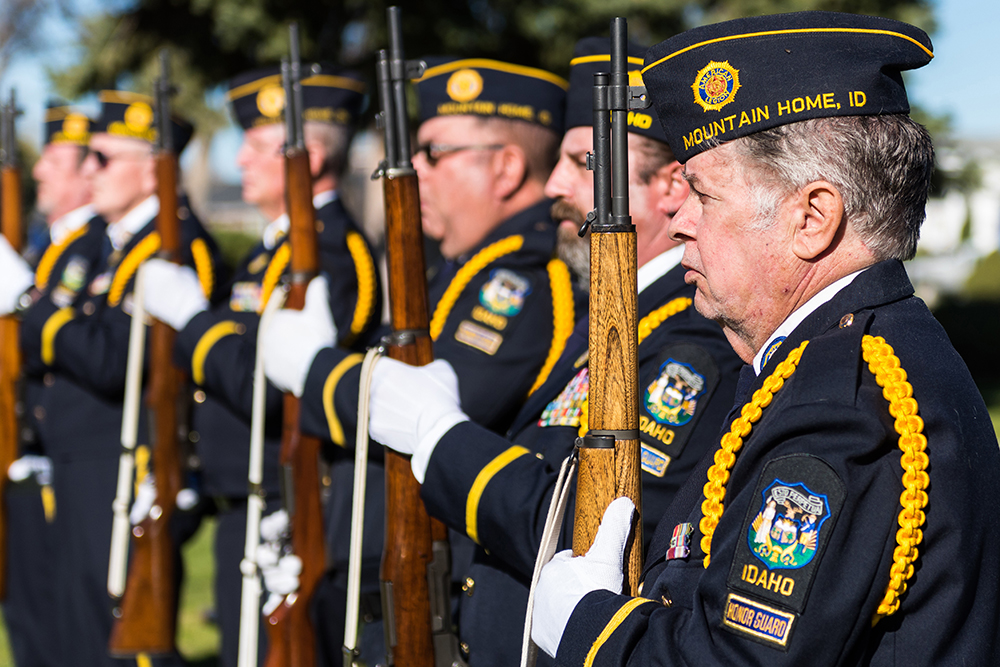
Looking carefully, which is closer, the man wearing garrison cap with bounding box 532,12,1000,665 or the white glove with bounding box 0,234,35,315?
the man wearing garrison cap with bounding box 532,12,1000,665

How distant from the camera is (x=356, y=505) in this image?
266 centimetres

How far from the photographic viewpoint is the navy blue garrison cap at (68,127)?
22.6ft

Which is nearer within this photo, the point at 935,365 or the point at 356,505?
the point at 935,365

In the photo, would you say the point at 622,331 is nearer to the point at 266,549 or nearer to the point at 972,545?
the point at 972,545

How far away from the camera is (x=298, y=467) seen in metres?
3.70

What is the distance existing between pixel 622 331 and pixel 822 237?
1.23 feet

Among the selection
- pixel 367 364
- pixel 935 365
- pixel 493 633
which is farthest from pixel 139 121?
pixel 935 365


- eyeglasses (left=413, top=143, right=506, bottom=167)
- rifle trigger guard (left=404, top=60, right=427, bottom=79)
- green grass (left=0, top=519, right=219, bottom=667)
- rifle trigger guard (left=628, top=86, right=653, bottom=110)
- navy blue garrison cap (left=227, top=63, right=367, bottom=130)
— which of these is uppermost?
navy blue garrison cap (left=227, top=63, right=367, bottom=130)

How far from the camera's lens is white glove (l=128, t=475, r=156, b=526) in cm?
450

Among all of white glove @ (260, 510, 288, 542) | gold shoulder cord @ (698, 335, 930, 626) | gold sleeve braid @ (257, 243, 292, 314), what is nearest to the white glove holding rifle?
white glove @ (260, 510, 288, 542)

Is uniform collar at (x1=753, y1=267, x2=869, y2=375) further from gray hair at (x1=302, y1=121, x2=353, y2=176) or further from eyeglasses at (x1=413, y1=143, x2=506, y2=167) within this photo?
gray hair at (x1=302, y1=121, x2=353, y2=176)

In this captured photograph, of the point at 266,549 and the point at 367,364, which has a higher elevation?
the point at 367,364

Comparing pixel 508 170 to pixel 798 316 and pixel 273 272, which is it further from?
pixel 798 316

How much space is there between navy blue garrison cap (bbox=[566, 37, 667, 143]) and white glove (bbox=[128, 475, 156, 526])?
106 inches
